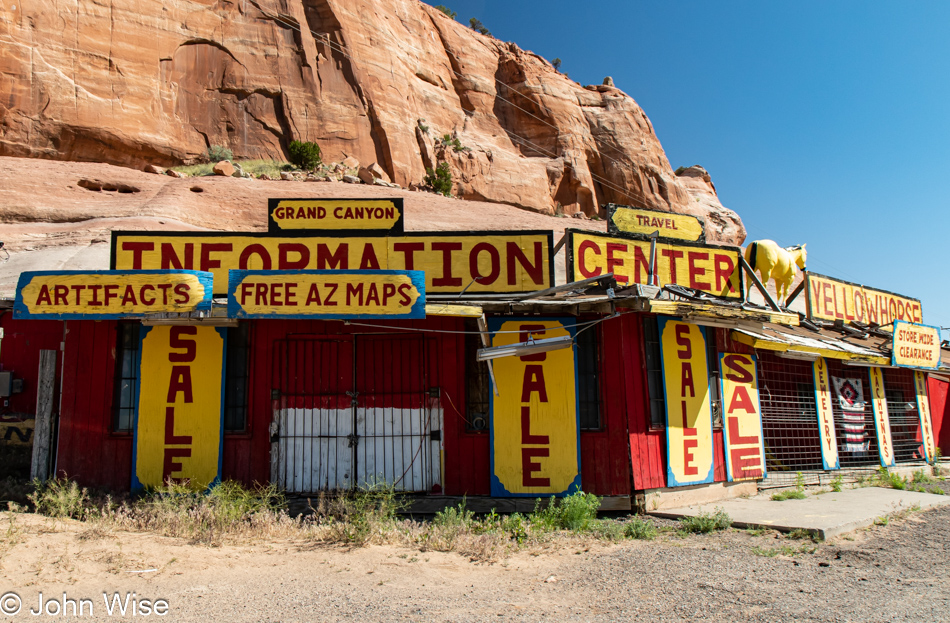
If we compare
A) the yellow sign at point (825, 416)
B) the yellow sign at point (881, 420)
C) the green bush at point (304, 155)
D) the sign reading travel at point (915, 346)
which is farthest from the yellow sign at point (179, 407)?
the green bush at point (304, 155)

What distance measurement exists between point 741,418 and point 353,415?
251 inches

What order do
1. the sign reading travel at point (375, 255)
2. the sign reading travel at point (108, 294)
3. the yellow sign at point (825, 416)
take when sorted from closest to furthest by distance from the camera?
the sign reading travel at point (108, 294) < the sign reading travel at point (375, 255) < the yellow sign at point (825, 416)

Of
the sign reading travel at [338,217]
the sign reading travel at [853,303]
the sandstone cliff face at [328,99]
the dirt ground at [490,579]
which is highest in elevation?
the sandstone cliff face at [328,99]

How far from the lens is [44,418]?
8.98m

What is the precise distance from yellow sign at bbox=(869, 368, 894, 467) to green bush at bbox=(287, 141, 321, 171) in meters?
33.7

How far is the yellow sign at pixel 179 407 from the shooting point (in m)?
8.69

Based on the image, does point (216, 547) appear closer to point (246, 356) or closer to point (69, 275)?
point (246, 356)

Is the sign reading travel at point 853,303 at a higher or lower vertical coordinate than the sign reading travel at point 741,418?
higher

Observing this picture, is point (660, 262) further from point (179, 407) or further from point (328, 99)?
point (328, 99)

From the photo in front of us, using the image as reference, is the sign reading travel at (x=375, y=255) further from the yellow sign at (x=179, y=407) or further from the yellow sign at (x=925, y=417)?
the yellow sign at (x=925, y=417)

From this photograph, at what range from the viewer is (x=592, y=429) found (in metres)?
8.97

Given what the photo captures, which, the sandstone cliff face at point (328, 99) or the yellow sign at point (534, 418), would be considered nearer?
the yellow sign at point (534, 418)

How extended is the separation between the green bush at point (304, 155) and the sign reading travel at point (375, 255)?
30567mm

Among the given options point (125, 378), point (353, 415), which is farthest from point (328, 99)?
point (353, 415)
